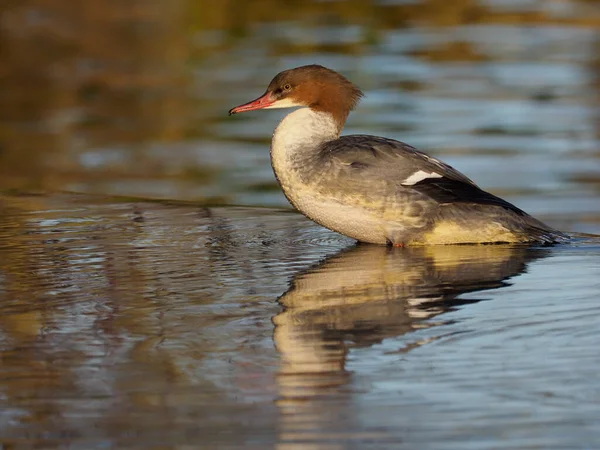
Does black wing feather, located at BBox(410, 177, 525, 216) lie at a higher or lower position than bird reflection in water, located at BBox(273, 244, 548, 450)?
higher

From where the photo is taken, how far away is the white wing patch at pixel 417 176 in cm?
662

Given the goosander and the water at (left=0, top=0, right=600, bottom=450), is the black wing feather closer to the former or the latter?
the goosander

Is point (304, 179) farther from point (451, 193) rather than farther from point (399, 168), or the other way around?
point (451, 193)

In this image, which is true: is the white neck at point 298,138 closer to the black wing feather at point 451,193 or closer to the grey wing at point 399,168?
the grey wing at point 399,168

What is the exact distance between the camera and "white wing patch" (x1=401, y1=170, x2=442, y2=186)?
662cm

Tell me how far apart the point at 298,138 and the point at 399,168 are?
0.55 metres

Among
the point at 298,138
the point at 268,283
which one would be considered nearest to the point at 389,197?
the point at 298,138

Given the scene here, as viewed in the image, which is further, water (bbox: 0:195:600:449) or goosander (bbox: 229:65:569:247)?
goosander (bbox: 229:65:569:247)

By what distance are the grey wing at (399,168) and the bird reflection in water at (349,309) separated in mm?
277

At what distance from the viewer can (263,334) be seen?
4730mm

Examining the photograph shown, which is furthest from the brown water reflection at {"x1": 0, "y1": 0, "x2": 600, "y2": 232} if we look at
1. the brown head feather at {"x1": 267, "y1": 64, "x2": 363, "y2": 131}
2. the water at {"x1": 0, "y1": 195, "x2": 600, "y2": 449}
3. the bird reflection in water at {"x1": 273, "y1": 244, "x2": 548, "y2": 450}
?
the water at {"x1": 0, "y1": 195, "x2": 600, "y2": 449}

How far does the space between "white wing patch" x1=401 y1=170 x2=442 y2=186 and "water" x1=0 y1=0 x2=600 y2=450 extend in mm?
346

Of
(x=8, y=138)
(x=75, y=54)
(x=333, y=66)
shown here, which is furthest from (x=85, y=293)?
(x=75, y=54)

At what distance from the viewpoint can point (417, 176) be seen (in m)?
6.66
